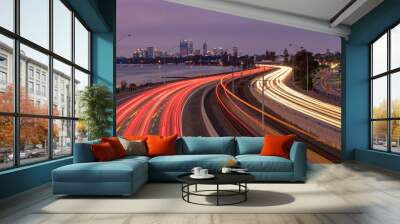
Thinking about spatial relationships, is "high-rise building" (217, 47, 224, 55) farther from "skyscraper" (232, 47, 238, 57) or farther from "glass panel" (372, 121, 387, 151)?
"glass panel" (372, 121, 387, 151)

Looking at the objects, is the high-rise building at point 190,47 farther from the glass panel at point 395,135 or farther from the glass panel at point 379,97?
the glass panel at point 395,135

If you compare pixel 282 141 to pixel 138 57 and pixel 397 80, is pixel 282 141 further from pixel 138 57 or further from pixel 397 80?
pixel 138 57

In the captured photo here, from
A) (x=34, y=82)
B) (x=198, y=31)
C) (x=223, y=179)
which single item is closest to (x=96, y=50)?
(x=198, y=31)

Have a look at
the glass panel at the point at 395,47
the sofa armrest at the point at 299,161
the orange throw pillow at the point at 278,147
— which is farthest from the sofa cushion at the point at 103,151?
the glass panel at the point at 395,47

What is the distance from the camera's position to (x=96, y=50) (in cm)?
943

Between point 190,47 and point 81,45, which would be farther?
point 190,47

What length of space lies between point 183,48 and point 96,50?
116 inches

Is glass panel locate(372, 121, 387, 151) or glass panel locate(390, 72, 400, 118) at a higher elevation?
glass panel locate(390, 72, 400, 118)

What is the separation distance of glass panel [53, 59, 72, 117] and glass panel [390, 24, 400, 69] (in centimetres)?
656

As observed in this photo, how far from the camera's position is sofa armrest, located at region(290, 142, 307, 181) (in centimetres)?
636

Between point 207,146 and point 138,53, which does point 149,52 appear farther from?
point 207,146

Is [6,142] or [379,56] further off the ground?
[379,56]

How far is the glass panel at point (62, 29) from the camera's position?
699cm

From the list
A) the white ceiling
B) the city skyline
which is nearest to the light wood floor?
the white ceiling
